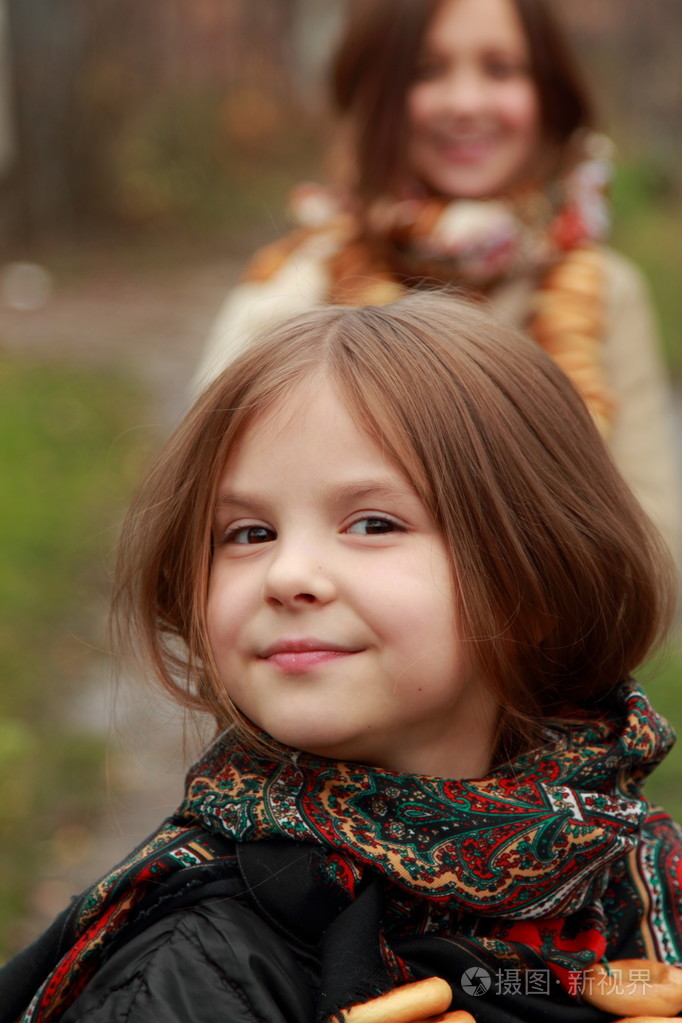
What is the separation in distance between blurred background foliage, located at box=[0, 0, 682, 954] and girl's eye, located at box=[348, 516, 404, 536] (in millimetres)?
921

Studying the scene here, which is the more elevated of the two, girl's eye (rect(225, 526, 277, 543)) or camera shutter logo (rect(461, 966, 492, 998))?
girl's eye (rect(225, 526, 277, 543))

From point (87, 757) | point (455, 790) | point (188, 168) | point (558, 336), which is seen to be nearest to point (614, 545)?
point (455, 790)

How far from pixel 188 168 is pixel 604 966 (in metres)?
12.8

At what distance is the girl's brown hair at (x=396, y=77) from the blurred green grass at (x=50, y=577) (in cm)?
114

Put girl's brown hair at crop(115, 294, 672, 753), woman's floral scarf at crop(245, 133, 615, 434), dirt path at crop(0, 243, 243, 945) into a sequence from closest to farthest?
girl's brown hair at crop(115, 294, 672, 753), woman's floral scarf at crop(245, 133, 615, 434), dirt path at crop(0, 243, 243, 945)

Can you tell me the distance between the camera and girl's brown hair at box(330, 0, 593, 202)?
298cm

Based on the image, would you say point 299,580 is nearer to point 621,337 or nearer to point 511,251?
point 511,251

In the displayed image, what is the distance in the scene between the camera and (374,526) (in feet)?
5.16

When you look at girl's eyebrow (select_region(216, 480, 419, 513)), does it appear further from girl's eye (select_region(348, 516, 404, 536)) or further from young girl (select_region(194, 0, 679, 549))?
young girl (select_region(194, 0, 679, 549))

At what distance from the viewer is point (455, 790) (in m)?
1.57

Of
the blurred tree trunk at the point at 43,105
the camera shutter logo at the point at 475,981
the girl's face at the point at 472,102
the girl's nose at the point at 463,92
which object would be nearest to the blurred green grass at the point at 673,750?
the girl's face at the point at 472,102

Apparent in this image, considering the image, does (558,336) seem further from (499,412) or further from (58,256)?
(58,256)

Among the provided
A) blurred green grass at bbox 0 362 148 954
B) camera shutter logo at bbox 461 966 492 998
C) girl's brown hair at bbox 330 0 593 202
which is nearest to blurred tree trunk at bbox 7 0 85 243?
blurred green grass at bbox 0 362 148 954

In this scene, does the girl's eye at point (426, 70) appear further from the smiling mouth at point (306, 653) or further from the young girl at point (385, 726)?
the smiling mouth at point (306, 653)
